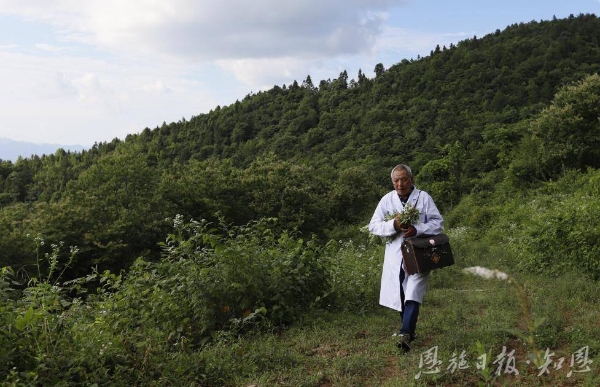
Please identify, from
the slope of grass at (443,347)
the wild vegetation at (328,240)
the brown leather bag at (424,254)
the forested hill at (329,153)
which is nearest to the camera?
the slope of grass at (443,347)

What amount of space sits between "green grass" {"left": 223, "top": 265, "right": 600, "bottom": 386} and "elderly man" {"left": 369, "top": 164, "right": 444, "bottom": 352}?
0.35 metres

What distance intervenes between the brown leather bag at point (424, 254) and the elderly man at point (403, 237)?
0.09 meters

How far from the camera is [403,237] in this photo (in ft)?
15.7

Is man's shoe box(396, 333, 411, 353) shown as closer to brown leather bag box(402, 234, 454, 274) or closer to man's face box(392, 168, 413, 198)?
brown leather bag box(402, 234, 454, 274)

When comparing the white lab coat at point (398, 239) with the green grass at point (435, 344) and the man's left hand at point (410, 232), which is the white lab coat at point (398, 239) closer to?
the man's left hand at point (410, 232)

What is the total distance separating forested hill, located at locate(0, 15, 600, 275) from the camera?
29.6 meters

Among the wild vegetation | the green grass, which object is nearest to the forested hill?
the wild vegetation

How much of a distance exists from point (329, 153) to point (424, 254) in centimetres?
6767

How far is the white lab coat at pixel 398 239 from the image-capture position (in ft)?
15.6

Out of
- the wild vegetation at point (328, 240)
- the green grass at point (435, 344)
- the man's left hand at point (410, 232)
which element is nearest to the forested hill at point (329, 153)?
the wild vegetation at point (328, 240)

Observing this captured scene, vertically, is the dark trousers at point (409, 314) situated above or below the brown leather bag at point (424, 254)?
below

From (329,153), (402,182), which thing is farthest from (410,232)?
(329,153)

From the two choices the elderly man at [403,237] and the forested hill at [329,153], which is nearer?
the elderly man at [403,237]

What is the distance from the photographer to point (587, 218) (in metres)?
8.95
